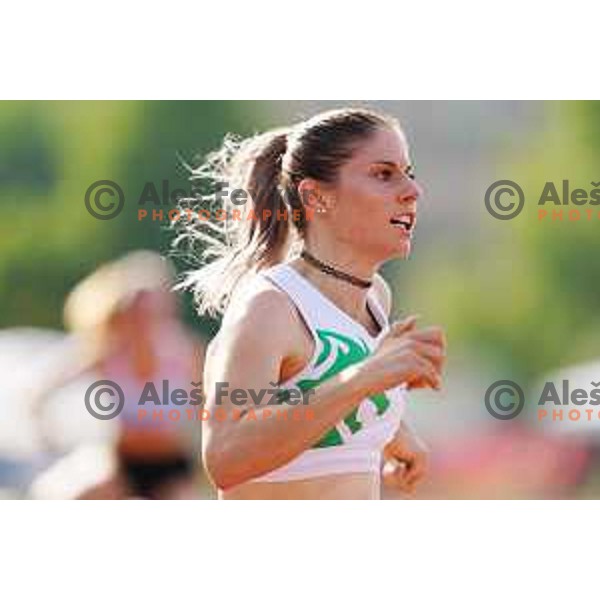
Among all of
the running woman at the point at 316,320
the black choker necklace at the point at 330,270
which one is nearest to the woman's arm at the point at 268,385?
the running woman at the point at 316,320

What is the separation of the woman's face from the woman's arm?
1.03 feet

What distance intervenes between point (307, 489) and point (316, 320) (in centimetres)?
34

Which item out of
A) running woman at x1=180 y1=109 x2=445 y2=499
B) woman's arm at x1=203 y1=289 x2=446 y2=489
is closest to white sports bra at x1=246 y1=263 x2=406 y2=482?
running woman at x1=180 y1=109 x2=445 y2=499

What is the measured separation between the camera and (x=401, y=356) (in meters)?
2.56

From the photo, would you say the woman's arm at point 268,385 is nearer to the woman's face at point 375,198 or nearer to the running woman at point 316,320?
the running woman at point 316,320

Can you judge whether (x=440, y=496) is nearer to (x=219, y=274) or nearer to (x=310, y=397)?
(x=219, y=274)

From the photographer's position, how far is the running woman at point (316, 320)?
8.66 feet

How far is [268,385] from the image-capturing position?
2.73 m

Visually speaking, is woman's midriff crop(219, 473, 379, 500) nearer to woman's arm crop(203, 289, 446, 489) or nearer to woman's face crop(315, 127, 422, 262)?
woman's arm crop(203, 289, 446, 489)

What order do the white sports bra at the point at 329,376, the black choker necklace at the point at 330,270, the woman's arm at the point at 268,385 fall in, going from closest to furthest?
the woman's arm at the point at 268,385, the white sports bra at the point at 329,376, the black choker necklace at the point at 330,270

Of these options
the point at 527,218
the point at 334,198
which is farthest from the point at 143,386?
the point at 527,218

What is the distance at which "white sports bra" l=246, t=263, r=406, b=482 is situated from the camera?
288cm

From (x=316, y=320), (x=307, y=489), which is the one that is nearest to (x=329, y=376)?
(x=316, y=320)

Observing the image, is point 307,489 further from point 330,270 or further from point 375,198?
point 375,198
